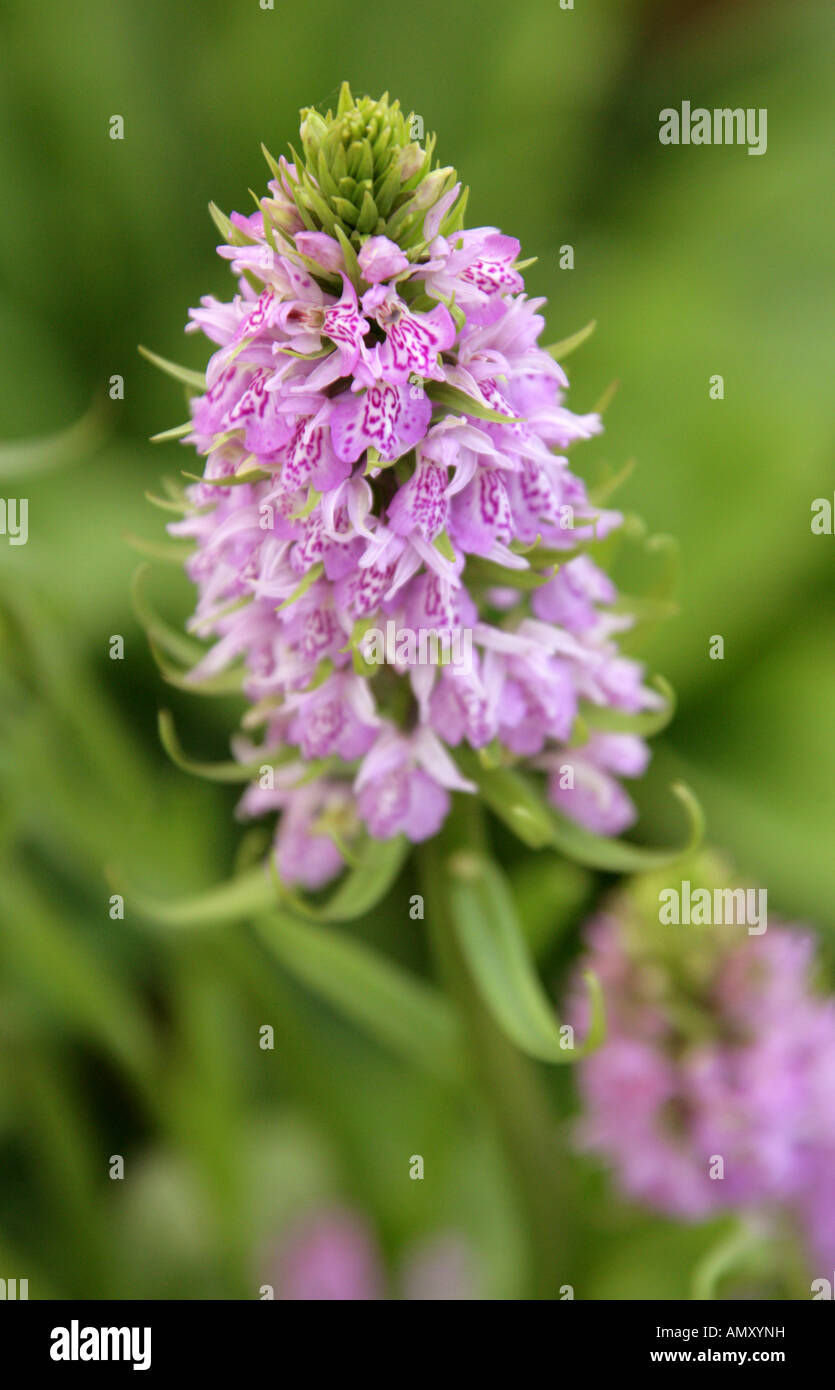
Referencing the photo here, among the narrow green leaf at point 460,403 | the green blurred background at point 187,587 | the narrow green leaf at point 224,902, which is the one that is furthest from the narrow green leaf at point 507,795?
the green blurred background at point 187,587

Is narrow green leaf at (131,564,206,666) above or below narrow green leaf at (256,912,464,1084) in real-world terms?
above

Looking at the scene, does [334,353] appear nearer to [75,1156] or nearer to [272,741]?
[272,741]

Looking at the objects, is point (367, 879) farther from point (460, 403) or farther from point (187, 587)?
point (187, 587)

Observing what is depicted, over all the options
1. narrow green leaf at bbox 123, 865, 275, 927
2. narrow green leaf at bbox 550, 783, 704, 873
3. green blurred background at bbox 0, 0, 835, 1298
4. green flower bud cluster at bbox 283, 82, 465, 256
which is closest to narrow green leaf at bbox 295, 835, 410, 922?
narrow green leaf at bbox 123, 865, 275, 927

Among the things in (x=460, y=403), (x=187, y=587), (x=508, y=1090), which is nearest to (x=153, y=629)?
(x=460, y=403)

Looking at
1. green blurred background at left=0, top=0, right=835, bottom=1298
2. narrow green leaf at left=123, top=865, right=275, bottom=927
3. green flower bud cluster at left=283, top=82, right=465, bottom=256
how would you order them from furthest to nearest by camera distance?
green blurred background at left=0, top=0, right=835, bottom=1298 < narrow green leaf at left=123, top=865, right=275, bottom=927 < green flower bud cluster at left=283, top=82, right=465, bottom=256

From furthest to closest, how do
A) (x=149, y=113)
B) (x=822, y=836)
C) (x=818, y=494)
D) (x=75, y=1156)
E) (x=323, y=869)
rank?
(x=149, y=113)
(x=818, y=494)
(x=822, y=836)
(x=75, y=1156)
(x=323, y=869)

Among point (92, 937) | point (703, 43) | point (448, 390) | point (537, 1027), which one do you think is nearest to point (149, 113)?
point (703, 43)

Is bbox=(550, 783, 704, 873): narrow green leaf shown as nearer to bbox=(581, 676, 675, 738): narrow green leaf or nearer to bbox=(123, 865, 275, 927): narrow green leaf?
bbox=(581, 676, 675, 738): narrow green leaf
